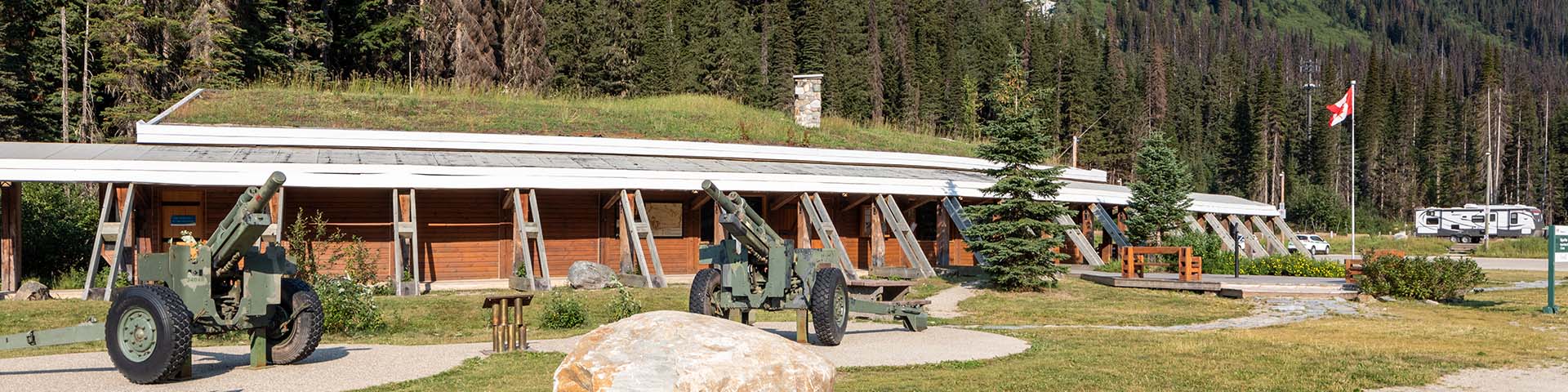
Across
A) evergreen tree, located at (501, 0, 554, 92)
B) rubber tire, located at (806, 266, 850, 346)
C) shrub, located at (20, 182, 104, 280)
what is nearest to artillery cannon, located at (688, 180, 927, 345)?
rubber tire, located at (806, 266, 850, 346)

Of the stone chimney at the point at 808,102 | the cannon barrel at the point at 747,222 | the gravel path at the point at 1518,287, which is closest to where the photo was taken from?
the cannon barrel at the point at 747,222

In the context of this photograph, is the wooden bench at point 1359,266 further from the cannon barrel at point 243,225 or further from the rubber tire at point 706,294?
the cannon barrel at point 243,225

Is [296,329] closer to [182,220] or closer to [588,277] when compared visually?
[588,277]

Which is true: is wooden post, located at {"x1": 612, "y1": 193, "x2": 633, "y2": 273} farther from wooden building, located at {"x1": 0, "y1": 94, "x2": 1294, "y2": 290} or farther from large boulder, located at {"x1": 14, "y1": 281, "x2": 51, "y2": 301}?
large boulder, located at {"x1": 14, "y1": 281, "x2": 51, "y2": 301}

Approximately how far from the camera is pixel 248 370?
11.6 metres

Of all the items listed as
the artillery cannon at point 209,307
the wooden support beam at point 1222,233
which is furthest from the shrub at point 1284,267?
the artillery cannon at point 209,307

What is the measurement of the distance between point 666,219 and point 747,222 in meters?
13.7

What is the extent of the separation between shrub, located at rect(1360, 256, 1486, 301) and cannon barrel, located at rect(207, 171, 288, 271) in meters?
20.7

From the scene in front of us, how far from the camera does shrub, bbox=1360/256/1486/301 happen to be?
2361cm

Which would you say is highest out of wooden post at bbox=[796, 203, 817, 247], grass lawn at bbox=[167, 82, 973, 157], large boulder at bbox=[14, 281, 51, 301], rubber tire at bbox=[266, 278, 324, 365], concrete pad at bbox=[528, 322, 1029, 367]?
grass lawn at bbox=[167, 82, 973, 157]

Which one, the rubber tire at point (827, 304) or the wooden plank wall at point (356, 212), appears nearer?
the rubber tire at point (827, 304)

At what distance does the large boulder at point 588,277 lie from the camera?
890 inches

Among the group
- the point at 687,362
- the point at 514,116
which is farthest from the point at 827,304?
the point at 514,116

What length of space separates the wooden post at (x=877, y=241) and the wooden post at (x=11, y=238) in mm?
16406
